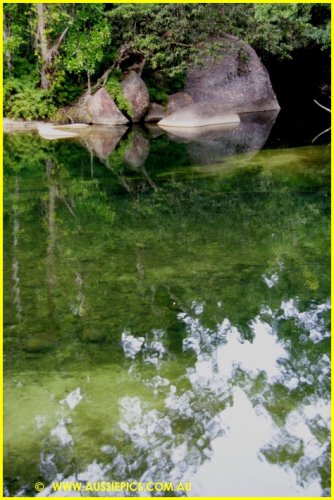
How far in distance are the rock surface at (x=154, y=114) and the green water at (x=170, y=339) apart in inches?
504

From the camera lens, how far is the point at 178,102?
24156 millimetres

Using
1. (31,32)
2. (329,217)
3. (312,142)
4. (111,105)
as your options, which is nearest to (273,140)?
(312,142)

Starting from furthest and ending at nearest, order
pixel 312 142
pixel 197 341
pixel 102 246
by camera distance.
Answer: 1. pixel 312 142
2. pixel 102 246
3. pixel 197 341

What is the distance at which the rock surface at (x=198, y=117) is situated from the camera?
2191 centimetres

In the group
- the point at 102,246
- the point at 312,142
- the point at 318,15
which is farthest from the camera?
the point at 318,15

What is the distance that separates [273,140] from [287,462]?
15.3 metres

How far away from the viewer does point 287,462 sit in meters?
4.19

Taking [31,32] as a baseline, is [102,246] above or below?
below

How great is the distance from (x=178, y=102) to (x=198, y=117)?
8.74 feet

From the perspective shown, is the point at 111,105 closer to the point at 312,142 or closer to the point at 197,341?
the point at 312,142

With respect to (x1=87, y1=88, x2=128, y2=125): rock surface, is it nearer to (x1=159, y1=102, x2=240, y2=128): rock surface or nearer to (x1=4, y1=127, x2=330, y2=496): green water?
(x1=159, y1=102, x2=240, y2=128): rock surface

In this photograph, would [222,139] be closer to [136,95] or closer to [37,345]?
[136,95]

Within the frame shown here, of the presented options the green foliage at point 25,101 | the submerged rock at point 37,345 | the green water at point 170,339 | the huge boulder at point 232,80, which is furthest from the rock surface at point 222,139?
the submerged rock at point 37,345

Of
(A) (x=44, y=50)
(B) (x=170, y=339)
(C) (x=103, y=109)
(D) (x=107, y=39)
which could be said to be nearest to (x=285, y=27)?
(D) (x=107, y=39)
